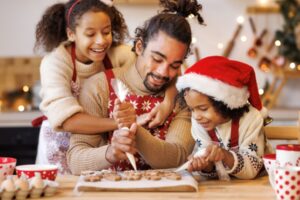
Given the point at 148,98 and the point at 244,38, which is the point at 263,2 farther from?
the point at 148,98

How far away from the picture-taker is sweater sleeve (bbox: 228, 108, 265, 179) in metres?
1.52

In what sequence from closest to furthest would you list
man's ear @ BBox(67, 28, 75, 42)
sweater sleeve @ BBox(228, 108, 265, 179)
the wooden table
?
1. the wooden table
2. sweater sleeve @ BBox(228, 108, 265, 179)
3. man's ear @ BBox(67, 28, 75, 42)

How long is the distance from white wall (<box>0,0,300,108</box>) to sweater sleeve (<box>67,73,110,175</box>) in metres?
1.97

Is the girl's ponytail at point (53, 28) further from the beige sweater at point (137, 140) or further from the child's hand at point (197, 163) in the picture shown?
the child's hand at point (197, 163)

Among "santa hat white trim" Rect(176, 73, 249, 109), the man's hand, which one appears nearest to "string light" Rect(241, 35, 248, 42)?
"santa hat white trim" Rect(176, 73, 249, 109)

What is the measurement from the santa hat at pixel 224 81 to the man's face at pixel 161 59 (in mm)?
75

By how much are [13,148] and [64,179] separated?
6.83 ft

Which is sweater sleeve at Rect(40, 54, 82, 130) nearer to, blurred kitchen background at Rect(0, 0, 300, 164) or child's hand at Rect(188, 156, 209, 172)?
child's hand at Rect(188, 156, 209, 172)

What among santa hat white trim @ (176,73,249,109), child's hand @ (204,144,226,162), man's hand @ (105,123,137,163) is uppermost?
santa hat white trim @ (176,73,249,109)

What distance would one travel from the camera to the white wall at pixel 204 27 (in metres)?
3.72

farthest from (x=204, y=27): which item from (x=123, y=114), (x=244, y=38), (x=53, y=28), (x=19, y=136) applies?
(x=123, y=114)

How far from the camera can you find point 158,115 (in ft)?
5.64

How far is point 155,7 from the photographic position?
3.77 metres

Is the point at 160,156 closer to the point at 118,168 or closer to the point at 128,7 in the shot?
the point at 118,168
